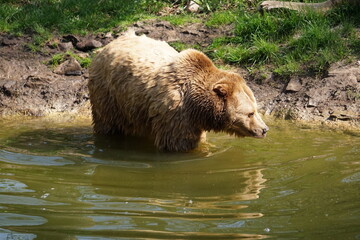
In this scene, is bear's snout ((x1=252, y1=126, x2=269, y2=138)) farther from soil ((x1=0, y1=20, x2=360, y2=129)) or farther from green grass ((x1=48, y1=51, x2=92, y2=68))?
green grass ((x1=48, y1=51, x2=92, y2=68))

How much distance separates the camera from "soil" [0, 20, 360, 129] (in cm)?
952

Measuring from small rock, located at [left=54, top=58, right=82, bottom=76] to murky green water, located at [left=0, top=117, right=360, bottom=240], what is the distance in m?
2.22

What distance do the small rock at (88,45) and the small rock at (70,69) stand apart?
0.55m

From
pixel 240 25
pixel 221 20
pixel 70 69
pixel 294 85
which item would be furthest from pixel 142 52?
pixel 221 20

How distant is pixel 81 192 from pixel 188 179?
4.01 ft

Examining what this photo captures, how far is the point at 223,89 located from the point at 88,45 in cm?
471

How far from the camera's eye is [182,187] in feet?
20.3

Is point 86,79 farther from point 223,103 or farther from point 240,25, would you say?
point 223,103

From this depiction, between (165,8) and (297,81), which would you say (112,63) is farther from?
(165,8)

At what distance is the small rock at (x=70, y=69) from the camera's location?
11094 mm

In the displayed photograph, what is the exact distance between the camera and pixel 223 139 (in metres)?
8.66

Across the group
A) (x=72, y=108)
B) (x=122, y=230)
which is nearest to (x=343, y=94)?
(x=72, y=108)

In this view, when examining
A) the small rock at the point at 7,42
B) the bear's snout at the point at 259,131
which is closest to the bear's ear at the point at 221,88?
the bear's snout at the point at 259,131

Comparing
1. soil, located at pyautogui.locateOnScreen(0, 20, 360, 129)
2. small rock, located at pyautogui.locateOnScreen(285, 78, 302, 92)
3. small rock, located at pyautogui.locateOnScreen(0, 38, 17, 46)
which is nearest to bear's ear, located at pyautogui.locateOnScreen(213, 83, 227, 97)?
soil, located at pyautogui.locateOnScreen(0, 20, 360, 129)
